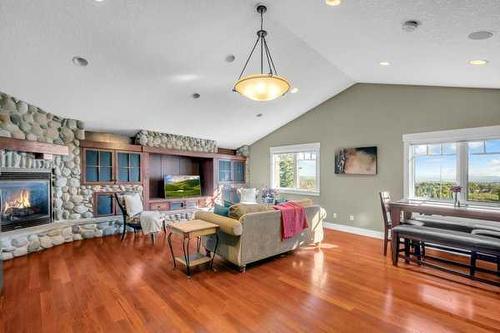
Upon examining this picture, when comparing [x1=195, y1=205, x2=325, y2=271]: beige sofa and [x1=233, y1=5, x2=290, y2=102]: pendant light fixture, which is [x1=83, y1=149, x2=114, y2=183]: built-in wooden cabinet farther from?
[x1=233, y1=5, x2=290, y2=102]: pendant light fixture

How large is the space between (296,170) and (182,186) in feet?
10.5

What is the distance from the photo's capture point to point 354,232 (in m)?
5.86

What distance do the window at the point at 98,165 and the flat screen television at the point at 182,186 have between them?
1405mm

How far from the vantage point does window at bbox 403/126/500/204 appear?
13.7 ft

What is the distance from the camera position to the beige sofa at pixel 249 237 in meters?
3.54

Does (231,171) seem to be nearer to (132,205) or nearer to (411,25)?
(132,205)

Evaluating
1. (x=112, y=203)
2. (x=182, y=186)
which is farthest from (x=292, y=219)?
(x=112, y=203)

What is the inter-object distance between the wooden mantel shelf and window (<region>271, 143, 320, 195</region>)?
17.0 ft

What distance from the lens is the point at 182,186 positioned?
7055 millimetres

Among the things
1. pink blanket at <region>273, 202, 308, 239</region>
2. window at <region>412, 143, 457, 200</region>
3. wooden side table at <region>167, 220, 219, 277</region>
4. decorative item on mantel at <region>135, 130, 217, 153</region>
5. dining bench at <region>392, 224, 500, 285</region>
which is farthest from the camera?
decorative item on mantel at <region>135, 130, 217, 153</region>

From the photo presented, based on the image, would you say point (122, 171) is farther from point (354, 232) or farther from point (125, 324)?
point (354, 232)

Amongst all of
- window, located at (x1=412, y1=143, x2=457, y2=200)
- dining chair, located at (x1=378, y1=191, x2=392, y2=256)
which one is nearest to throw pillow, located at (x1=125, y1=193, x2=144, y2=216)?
dining chair, located at (x1=378, y1=191, x2=392, y2=256)

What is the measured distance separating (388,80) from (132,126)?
5.44 metres

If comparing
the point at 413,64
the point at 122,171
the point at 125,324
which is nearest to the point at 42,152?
the point at 122,171
